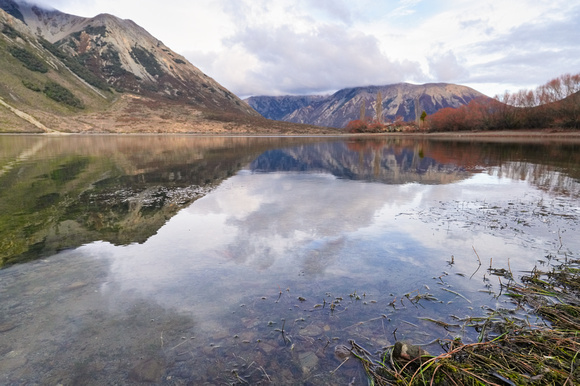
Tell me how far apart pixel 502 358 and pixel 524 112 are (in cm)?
11822

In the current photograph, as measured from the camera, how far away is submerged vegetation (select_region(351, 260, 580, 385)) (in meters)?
4.22

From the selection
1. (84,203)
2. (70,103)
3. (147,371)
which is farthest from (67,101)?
(147,371)

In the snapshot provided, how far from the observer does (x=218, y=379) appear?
459 centimetres

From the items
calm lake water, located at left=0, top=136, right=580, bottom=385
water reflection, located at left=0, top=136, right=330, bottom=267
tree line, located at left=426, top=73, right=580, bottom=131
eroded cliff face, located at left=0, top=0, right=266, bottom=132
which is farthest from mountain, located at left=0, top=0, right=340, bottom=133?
calm lake water, located at left=0, top=136, right=580, bottom=385

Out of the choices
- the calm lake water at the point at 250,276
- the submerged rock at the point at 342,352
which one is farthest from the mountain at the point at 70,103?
the submerged rock at the point at 342,352

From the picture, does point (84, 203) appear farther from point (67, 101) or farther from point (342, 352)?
point (67, 101)

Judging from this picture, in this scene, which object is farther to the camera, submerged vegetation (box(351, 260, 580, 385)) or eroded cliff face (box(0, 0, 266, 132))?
eroded cliff face (box(0, 0, 266, 132))

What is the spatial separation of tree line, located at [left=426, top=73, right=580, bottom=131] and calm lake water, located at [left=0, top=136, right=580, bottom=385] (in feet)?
301

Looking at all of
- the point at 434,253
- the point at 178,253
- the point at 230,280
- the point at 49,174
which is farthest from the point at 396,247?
the point at 49,174

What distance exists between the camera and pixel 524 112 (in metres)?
96.8

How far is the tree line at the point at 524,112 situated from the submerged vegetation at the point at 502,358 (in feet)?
333

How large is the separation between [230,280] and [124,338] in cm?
259

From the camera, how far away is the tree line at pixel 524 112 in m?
84.4

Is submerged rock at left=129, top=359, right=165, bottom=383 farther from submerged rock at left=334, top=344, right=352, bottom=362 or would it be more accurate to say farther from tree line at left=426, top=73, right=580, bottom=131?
tree line at left=426, top=73, right=580, bottom=131
